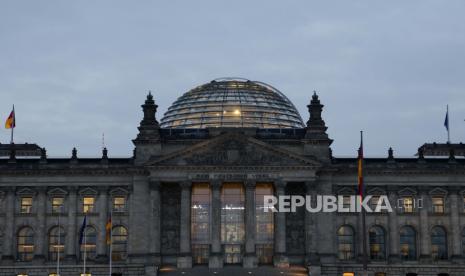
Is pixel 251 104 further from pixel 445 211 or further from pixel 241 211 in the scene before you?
pixel 445 211

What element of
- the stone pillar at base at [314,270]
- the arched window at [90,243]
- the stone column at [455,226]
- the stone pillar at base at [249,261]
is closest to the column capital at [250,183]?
the stone pillar at base at [249,261]

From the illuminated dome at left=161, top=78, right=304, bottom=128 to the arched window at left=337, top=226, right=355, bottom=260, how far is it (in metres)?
18.9

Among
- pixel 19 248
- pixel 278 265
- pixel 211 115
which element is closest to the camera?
pixel 278 265

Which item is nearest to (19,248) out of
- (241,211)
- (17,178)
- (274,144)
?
(17,178)

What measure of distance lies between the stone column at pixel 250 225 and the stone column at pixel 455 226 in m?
25.9

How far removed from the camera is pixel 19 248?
3925 inches

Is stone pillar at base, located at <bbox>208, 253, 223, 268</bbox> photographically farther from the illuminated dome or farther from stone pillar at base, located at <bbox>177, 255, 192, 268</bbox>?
the illuminated dome

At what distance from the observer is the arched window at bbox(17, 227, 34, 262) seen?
99375 millimetres

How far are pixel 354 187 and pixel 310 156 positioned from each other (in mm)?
8126

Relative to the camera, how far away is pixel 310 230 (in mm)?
96250

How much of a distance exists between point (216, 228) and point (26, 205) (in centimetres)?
2558

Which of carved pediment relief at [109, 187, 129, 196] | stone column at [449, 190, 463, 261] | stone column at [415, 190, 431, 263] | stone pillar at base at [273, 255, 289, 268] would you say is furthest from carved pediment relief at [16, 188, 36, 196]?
stone column at [449, 190, 463, 261]

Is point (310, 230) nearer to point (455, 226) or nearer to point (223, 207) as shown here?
point (223, 207)

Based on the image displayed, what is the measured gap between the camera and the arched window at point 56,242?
99312 mm
